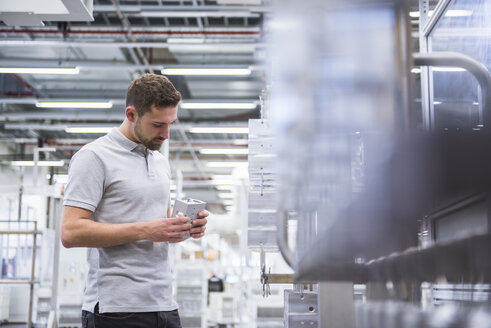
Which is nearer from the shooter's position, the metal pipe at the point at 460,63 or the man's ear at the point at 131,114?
the metal pipe at the point at 460,63

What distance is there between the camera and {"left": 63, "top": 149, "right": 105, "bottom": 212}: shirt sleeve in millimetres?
1591

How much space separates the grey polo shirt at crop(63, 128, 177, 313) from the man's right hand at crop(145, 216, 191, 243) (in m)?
0.10

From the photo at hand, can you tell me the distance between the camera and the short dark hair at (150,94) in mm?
1634

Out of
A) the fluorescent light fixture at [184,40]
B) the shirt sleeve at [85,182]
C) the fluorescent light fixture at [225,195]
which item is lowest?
the shirt sleeve at [85,182]

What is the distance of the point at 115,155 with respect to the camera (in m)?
1.68

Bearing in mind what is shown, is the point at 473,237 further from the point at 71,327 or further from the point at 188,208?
the point at 71,327

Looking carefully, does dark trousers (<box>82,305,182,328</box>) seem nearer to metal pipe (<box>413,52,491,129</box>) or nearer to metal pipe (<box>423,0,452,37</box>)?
metal pipe (<box>413,52,491,129</box>)

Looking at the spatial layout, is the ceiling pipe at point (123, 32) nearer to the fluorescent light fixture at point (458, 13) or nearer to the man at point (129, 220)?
the fluorescent light fixture at point (458, 13)

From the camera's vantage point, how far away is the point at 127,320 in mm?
1594

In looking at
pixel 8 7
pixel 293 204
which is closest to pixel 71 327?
pixel 8 7

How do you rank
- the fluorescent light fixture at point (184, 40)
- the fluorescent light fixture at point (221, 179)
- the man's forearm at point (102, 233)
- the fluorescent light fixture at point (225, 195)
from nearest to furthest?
the man's forearm at point (102, 233) < the fluorescent light fixture at point (184, 40) < the fluorescent light fixture at point (221, 179) < the fluorescent light fixture at point (225, 195)

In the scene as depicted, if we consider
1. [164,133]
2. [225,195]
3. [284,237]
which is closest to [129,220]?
[164,133]

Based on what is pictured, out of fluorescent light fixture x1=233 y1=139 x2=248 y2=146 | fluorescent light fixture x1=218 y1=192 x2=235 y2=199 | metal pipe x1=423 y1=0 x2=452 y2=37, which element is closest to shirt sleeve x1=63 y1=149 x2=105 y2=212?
metal pipe x1=423 y1=0 x2=452 y2=37

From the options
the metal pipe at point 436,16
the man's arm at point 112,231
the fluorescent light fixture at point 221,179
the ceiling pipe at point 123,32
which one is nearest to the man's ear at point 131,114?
the man's arm at point 112,231
